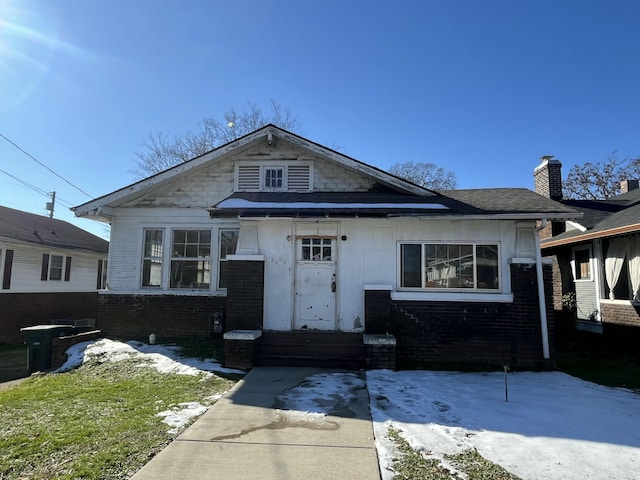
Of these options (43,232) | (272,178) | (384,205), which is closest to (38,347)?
(272,178)

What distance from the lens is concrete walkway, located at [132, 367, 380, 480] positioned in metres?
3.51

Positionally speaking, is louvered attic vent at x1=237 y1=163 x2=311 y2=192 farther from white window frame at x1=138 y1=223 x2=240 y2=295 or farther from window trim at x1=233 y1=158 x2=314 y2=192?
white window frame at x1=138 y1=223 x2=240 y2=295

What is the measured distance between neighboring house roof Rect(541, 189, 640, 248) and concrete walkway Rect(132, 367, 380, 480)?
7726 mm

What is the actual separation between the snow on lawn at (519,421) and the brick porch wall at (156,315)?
5.17 meters

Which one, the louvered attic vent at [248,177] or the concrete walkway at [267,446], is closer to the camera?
the concrete walkway at [267,446]

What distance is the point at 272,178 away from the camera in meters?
10.5

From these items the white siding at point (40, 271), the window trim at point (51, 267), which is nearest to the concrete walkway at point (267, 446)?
the white siding at point (40, 271)

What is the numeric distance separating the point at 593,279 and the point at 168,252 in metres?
11.9

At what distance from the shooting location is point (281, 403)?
5426 mm

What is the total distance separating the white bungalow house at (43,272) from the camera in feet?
45.6

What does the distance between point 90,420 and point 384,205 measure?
20.8 ft

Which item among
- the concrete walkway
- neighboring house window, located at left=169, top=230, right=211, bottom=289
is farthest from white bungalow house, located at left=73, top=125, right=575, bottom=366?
the concrete walkway

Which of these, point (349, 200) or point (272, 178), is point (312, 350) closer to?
point (349, 200)

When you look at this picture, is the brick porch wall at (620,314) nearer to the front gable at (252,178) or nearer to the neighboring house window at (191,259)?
the front gable at (252,178)
